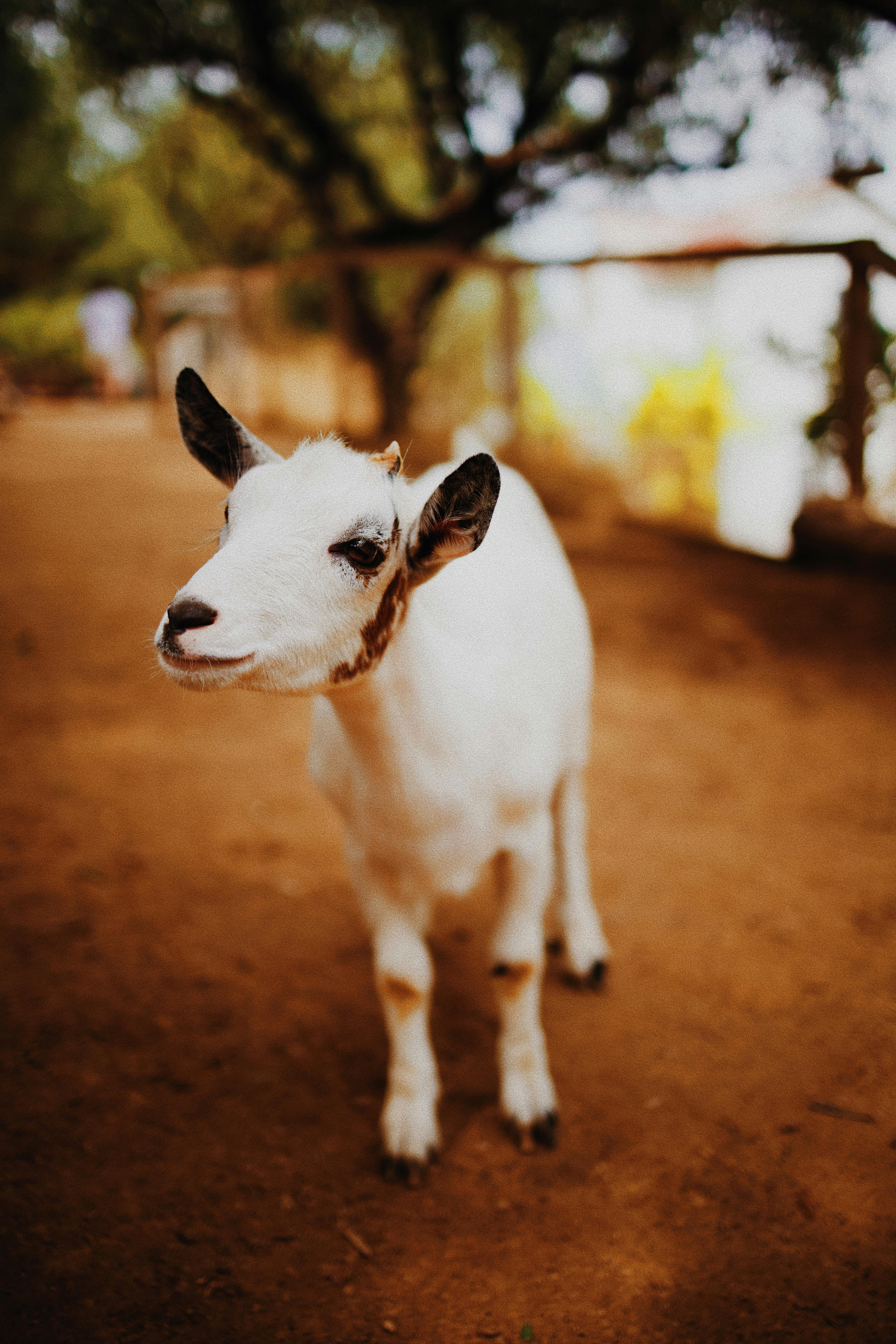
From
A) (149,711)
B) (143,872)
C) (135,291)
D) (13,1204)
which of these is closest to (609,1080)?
(13,1204)

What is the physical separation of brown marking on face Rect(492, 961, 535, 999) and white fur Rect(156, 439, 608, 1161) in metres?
0.01

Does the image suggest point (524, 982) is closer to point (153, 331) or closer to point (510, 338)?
point (510, 338)

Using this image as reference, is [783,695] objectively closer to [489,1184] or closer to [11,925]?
[489,1184]

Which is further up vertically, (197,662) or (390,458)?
(390,458)

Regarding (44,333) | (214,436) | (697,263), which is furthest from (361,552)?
(44,333)

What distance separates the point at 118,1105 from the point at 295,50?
12.3 meters

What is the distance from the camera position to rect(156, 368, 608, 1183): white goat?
1.91 metres

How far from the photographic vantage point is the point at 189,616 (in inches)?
70.1

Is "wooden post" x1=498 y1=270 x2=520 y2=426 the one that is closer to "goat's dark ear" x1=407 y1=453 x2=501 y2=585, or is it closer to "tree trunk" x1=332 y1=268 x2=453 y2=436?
"tree trunk" x1=332 y1=268 x2=453 y2=436

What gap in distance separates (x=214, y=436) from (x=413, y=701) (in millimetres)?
760

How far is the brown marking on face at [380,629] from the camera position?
6.79ft

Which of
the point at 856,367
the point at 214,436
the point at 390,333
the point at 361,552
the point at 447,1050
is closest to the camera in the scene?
the point at 361,552

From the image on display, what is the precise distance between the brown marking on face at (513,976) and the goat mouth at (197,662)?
1.33 meters

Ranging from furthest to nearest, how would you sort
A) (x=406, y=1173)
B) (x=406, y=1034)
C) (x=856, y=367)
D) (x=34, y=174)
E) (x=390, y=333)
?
(x=34, y=174) < (x=390, y=333) < (x=856, y=367) < (x=406, y=1034) < (x=406, y=1173)
